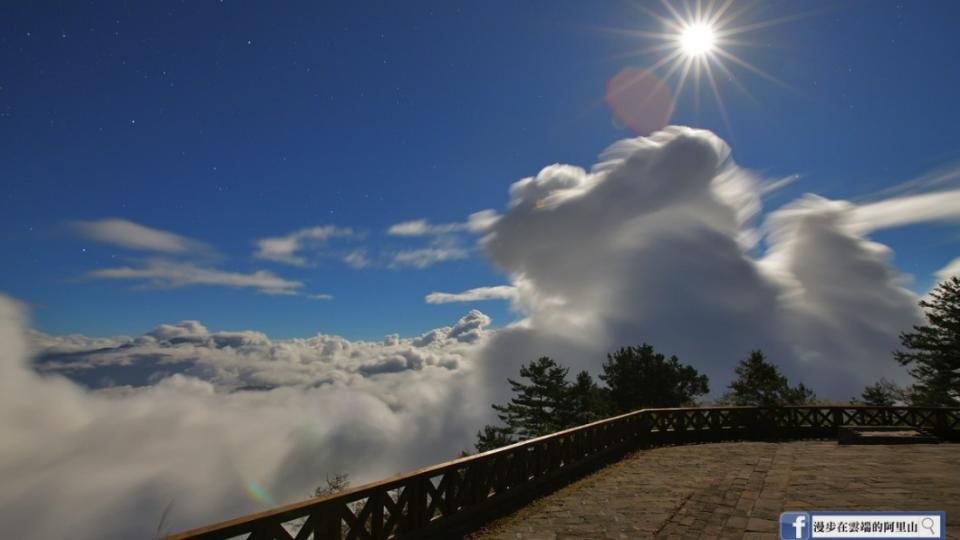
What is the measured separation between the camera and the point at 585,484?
40.5 feet

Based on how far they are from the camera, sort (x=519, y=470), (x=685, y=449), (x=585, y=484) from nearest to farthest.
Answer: (x=519, y=470), (x=585, y=484), (x=685, y=449)

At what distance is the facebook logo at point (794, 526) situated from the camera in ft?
24.1

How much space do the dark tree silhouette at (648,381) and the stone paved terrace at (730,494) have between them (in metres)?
33.8

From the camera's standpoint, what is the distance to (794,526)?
766 centimetres

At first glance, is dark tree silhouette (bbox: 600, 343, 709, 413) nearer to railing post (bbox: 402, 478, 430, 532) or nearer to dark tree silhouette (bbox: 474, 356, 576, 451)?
dark tree silhouette (bbox: 474, 356, 576, 451)

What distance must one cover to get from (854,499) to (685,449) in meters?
9.62

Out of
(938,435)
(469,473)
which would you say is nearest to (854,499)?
(469,473)

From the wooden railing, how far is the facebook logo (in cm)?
480

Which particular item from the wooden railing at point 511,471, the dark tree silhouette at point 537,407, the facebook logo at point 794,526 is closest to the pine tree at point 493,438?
the dark tree silhouette at point 537,407

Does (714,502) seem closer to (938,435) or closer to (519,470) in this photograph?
(519,470)

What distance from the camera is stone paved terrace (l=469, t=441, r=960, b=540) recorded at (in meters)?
8.17

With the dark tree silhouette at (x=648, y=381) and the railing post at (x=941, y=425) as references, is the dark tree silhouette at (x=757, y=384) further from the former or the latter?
the railing post at (x=941, y=425)

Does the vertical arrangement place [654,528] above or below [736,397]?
below

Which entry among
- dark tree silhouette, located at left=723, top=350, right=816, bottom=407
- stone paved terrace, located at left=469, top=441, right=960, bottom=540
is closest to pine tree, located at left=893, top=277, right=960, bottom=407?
dark tree silhouette, located at left=723, top=350, right=816, bottom=407
